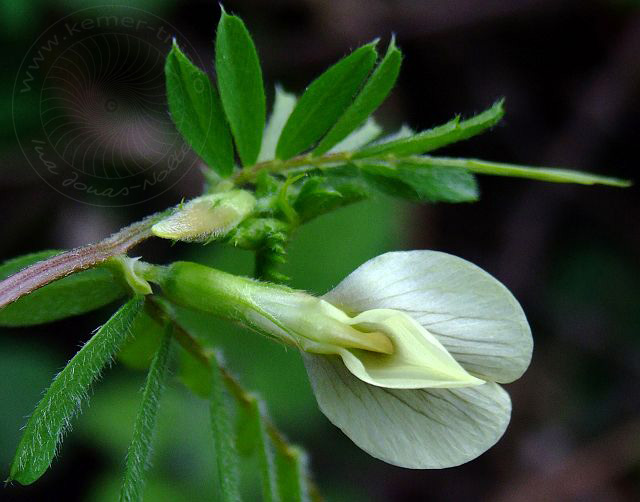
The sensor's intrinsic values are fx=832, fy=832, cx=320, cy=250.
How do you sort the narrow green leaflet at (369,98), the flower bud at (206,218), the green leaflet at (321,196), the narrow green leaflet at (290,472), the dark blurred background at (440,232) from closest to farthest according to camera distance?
the flower bud at (206,218) → the green leaflet at (321,196) → the narrow green leaflet at (369,98) → the narrow green leaflet at (290,472) → the dark blurred background at (440,232)

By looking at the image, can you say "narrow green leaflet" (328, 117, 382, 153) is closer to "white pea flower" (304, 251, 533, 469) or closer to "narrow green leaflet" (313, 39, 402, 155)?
"narrow green leaflet" (313, 39, 402, 155)

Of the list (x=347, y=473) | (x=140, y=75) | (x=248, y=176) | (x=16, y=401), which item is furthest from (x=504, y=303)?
(x=347, y=473)

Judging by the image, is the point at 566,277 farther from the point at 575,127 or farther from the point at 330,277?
the point at 330,277

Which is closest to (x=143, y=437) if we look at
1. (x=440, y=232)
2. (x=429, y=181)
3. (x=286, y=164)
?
(x=286, y=164)

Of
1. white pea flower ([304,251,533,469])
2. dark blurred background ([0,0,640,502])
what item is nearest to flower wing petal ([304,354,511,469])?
white pea flower ([304,251,533,469])

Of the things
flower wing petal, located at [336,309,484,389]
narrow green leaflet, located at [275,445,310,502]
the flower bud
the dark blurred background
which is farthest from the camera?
the dark blurred background

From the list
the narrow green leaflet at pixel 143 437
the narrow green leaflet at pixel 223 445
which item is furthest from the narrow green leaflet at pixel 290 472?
the narrow green leaflet at pixel 143 437

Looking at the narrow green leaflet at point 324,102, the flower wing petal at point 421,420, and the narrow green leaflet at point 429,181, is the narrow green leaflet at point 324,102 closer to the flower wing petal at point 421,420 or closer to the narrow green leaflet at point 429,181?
the narrow green leaflet at point 429,181
